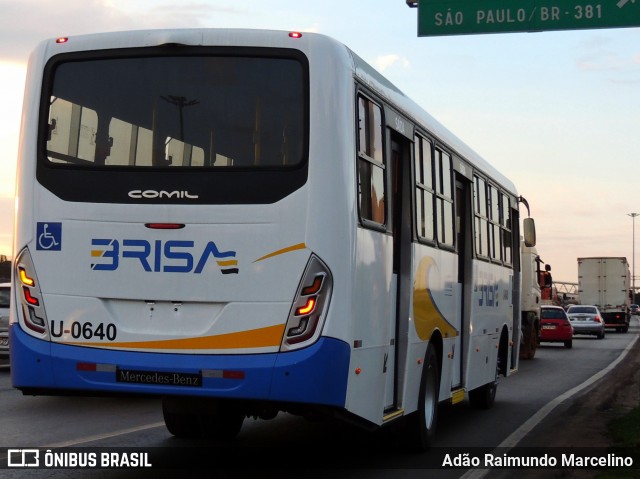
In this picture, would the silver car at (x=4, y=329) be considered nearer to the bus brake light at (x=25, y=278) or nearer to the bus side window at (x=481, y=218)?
the bus side window at (x=481, y=218)

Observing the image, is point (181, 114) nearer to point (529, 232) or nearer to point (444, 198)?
point (444, 198)

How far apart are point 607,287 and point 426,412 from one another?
56645mm

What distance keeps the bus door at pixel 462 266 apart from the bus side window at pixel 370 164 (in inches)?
145

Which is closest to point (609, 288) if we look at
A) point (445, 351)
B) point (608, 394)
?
point (608, 394)

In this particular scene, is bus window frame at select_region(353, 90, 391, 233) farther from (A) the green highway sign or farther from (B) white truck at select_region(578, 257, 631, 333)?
(B) white truck at select_region(578, 257, 631, 333)

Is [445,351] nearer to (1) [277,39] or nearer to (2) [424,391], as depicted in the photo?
(2) [424,391]

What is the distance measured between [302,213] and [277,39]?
1.36 m

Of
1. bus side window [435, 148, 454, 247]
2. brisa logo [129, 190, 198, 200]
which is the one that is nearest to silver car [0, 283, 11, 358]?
bus side window [435, 148, 454, 247]

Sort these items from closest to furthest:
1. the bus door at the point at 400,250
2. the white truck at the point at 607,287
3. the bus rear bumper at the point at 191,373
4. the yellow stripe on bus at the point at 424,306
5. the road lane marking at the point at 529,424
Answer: the bus rear bumper at the point at 191,373 → the road lane marking at the point at 529,424 → the bus door at the point at 400,250 → the yellow stripe on bus at the point at 424,306 → the white truck at the point at 607,287

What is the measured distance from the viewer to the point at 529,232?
775 inches

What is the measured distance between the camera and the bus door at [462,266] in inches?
541

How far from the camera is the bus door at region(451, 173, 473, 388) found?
13750mm

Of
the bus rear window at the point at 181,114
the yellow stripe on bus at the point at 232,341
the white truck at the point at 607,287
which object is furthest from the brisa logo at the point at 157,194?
the white truck at the point at 607,287

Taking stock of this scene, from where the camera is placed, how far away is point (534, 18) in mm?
17062
